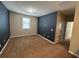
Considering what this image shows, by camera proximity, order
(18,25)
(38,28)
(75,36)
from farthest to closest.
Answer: (38,28) → (18,25) → (75,36)

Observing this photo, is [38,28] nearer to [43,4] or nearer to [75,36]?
[43,4]

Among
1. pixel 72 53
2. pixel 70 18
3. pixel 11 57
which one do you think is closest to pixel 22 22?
pixel 11 57

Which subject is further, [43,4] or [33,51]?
[33,51]

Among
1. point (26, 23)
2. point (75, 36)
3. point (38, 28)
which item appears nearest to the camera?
point (75, 36)

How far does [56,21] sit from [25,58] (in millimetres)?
2892

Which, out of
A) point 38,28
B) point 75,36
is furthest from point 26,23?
point 75,36

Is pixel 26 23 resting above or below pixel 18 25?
above

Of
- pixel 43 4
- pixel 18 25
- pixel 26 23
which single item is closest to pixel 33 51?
pixel 43 4

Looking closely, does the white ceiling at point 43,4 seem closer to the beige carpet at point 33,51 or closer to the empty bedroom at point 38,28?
the empty bedroom at point 38,28

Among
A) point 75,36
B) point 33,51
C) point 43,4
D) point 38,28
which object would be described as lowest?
point 33,51

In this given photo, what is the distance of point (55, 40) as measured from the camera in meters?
4.11

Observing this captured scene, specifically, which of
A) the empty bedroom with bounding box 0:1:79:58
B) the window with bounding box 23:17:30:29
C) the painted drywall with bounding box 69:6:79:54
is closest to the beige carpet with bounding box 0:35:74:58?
the empty bedroom with bounding box 0:1:79:58

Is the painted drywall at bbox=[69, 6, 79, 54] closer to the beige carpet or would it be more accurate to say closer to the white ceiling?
the beige carpet

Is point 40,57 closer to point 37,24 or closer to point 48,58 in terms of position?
→ point 48,58
